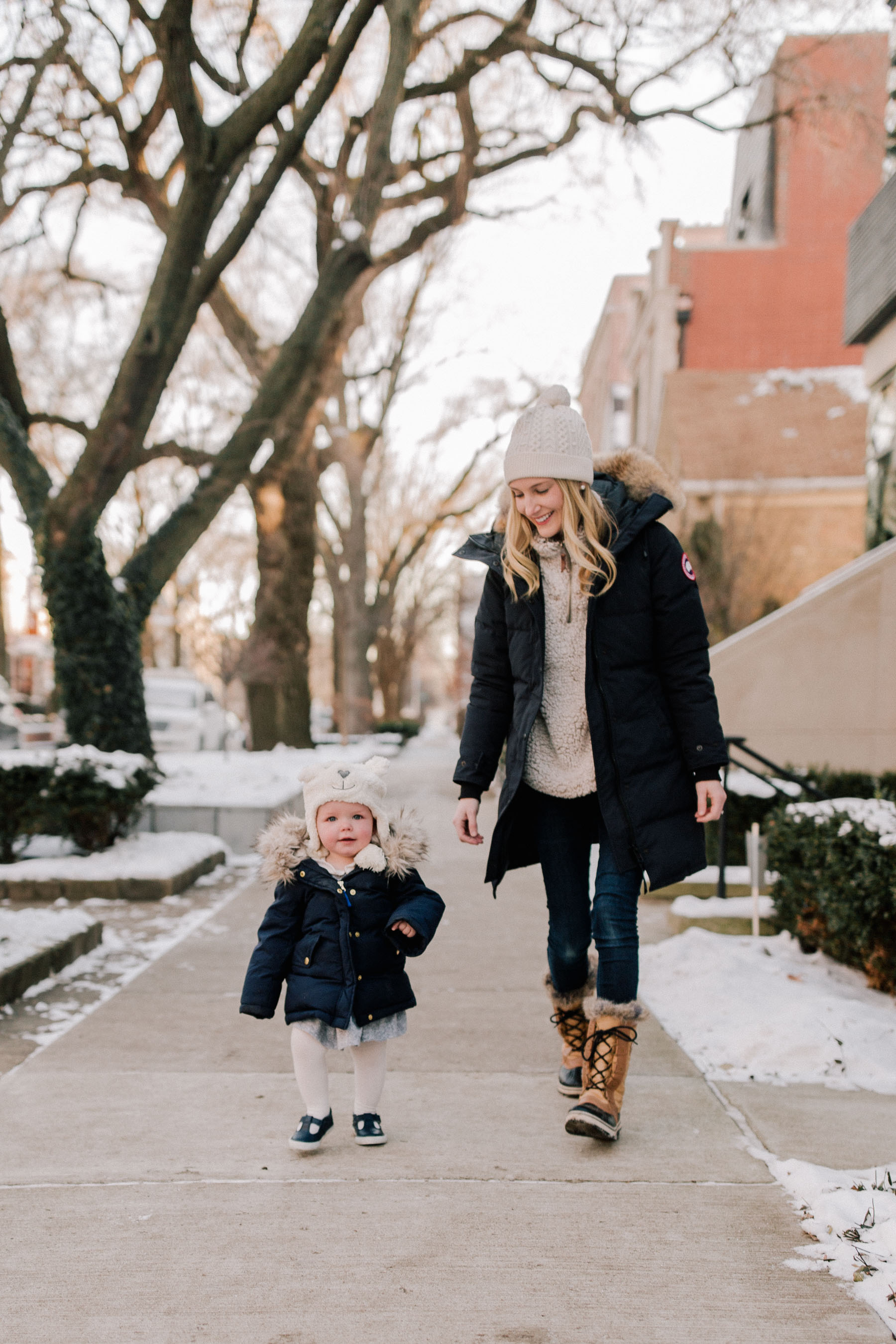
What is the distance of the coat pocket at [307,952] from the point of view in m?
3.13

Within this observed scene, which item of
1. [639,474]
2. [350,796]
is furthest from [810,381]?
[350,796]

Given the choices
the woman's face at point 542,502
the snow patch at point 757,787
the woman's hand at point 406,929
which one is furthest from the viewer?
the snow patch at point 757,787

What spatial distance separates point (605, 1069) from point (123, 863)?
475 cm

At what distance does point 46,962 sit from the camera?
4.97 meters

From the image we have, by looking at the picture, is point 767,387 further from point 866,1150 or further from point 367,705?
point 866,1150

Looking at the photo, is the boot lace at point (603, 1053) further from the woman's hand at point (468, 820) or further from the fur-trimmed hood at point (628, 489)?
the fur-trimmed hood at point (628, 489)

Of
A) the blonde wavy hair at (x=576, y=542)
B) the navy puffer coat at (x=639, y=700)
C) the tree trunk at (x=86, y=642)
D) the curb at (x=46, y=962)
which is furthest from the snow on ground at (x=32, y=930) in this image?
the tree trunk at (x=86, y=642)

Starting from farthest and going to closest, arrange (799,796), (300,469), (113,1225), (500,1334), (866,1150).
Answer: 1. (300,469)
2. (799,796)
3. (866,1150)
4. (113,1225)
5. (500,1334)

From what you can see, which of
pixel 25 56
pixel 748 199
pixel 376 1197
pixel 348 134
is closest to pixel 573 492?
pixel 376 1197

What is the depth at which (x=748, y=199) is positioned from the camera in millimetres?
31812

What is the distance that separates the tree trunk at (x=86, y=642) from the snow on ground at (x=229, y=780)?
65cm

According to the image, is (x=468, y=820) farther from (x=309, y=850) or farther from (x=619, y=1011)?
(x=619, y=1011)

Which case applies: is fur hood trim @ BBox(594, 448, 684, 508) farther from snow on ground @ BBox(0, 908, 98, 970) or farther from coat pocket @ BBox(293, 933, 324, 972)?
snow on ground @ BBox(0, 908, 98, 970)

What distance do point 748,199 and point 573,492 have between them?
105 ft
